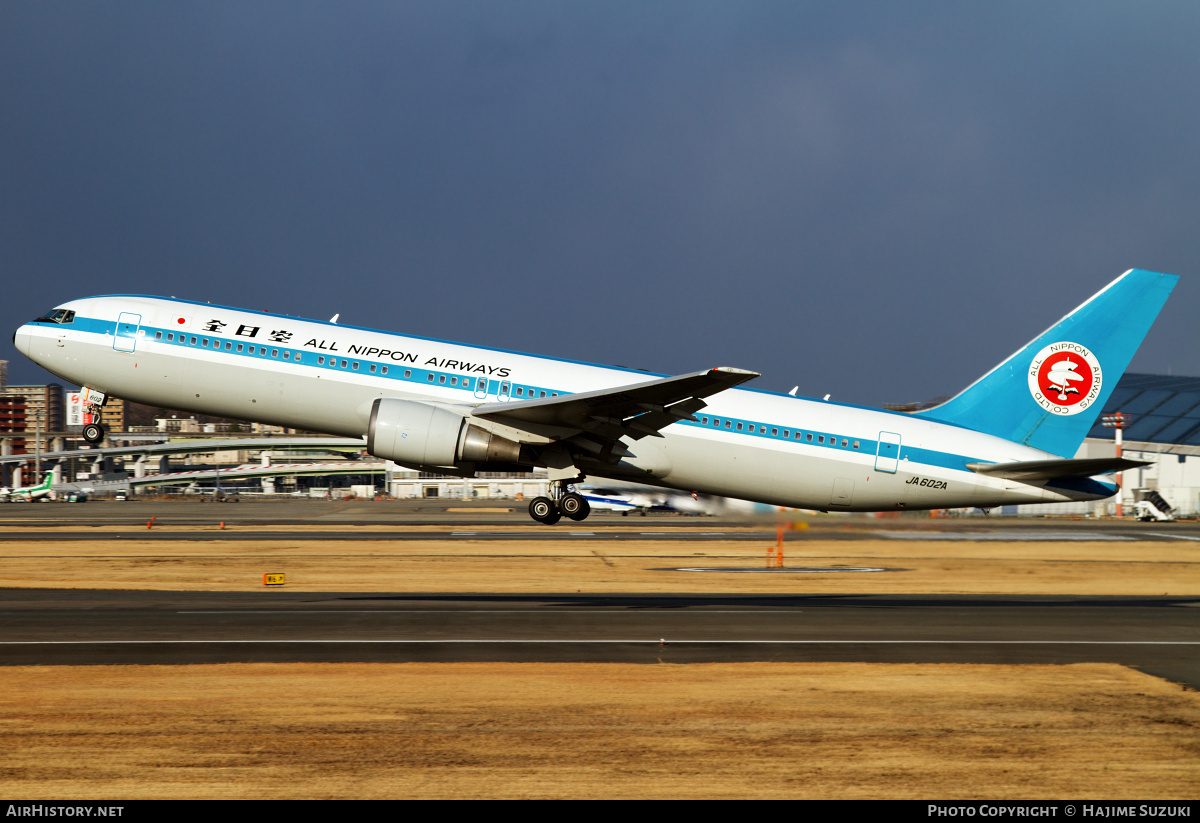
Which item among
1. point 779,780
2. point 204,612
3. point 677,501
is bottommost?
point 779,780

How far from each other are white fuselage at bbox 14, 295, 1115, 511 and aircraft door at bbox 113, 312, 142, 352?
38 millimetres

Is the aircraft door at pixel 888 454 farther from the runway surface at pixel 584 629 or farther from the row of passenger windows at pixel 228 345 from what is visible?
the row of passenger windows at pixel 228 345

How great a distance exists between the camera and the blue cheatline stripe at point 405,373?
25.6 metres

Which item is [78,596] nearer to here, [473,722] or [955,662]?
[473,722]

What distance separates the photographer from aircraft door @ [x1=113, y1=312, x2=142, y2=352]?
2606 cm

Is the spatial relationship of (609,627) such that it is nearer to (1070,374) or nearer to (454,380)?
(454,380)

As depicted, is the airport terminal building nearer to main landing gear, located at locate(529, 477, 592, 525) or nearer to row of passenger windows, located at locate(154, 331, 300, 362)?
main landing gear, located at locate(529, 477, 592, 525)

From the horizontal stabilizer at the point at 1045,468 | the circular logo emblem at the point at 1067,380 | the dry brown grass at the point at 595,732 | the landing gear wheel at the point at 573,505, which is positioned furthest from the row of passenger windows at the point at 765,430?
the dry brown grass at the point at 595,732

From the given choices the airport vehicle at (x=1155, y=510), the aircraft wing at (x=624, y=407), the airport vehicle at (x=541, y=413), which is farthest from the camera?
the airport vehicle at (x=1155, y=510)

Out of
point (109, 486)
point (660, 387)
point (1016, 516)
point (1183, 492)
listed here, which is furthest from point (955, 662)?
point (109, 486)

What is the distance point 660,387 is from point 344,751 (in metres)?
11.4

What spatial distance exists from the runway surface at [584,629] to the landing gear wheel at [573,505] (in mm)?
2885

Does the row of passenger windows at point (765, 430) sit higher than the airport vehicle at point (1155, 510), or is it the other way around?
the row of passenger windows at point (765, 430)

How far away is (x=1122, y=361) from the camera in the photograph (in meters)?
28.3
